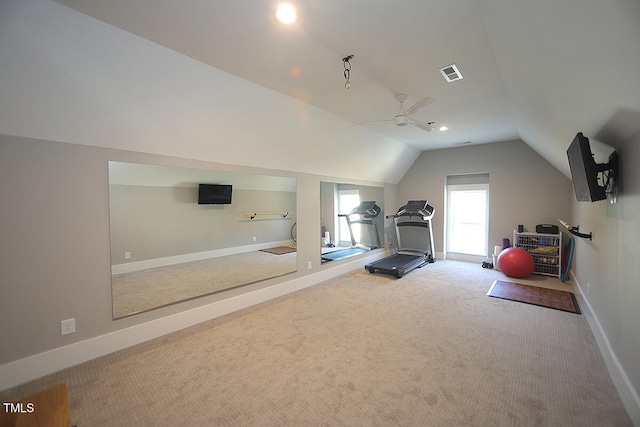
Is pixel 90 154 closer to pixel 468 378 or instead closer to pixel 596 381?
pixel 468 378

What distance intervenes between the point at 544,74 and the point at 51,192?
414 cm

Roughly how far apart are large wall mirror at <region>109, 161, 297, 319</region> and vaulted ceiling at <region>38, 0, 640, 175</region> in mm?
1400

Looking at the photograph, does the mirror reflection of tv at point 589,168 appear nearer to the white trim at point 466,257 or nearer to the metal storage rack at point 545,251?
the metal storage rack at point 545,251

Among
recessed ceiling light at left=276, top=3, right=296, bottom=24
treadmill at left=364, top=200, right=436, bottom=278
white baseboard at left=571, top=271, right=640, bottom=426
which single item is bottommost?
white baseboard at left=571, top=271, right=640, bottom=426

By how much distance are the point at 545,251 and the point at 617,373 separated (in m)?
3.62

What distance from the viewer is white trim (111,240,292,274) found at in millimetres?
2860

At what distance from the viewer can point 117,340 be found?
8.63 feet

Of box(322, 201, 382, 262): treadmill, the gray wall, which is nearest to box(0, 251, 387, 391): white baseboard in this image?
box(322, 201, 382, 262): treadmill

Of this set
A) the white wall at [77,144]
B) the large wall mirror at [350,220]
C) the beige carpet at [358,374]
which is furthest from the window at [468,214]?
the white wall at [77,144]

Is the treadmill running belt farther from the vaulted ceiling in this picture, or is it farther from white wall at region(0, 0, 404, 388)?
the vaulted ceiling

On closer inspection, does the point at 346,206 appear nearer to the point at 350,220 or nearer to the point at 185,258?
the point at 350,220

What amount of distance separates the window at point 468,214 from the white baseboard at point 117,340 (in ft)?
15.2

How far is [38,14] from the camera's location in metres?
1.81

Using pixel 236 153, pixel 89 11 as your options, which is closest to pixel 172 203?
pixel 236 153
